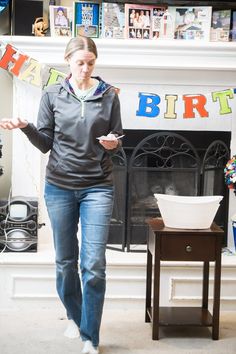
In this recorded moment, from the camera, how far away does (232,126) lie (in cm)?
335

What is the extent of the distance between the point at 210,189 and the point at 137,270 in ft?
2.44

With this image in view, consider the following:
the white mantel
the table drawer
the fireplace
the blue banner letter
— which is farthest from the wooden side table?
the white mantel

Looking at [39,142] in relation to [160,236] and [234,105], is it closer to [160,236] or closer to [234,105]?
[160,236]

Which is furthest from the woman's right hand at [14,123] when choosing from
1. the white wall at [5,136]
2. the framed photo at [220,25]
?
the framed photo at [220,25]

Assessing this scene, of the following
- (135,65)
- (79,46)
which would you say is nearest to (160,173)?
(135,65)

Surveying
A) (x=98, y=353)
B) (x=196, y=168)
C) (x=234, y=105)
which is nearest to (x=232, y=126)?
(x=234, y=105)

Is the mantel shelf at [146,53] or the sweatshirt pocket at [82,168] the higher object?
the mantel shelf at [146,53]

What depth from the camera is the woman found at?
2.22 metres

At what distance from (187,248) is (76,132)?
726 millimetres

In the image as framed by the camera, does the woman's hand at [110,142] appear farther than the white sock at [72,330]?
No

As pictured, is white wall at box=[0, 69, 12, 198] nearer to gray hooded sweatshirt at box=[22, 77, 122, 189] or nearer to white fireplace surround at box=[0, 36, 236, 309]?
white fireplace surround at box=[0, 36, 236, 309]

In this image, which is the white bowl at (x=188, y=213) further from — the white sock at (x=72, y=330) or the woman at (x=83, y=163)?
the white sock at (x=72, y=330)

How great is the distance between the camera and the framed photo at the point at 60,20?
308cm

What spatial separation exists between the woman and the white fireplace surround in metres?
0.61
